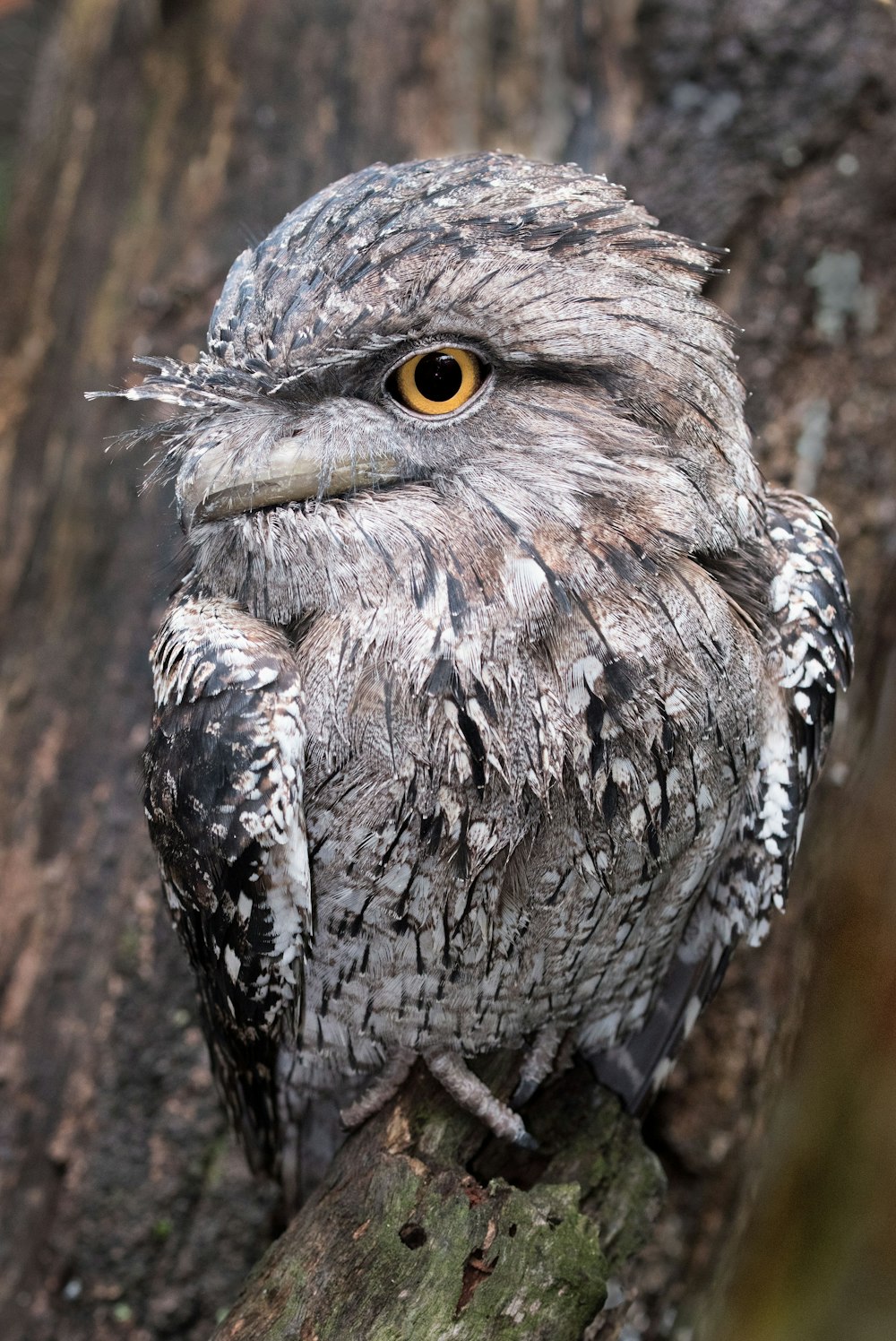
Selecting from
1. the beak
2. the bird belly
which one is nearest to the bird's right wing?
the bird belly

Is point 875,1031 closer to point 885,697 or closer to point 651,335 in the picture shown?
point 885,697

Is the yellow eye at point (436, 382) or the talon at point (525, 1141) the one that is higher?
the yellow eye at point (436, 382)

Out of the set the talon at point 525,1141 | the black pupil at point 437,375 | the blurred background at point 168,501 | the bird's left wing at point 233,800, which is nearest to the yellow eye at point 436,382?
the black pupil at point 437,375

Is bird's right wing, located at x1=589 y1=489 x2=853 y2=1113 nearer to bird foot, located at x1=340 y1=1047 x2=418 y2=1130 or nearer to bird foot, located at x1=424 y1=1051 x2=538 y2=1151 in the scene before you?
bird foot, located at x1=424 y1=1051 x2=538 y2=1151

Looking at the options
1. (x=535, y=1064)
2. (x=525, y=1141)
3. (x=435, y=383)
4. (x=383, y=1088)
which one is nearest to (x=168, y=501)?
(x=435, y=383)

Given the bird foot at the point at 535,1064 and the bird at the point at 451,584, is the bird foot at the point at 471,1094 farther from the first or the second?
the bird at the point at 451,584

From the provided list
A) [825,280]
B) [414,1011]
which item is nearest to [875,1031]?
[414,1011]
